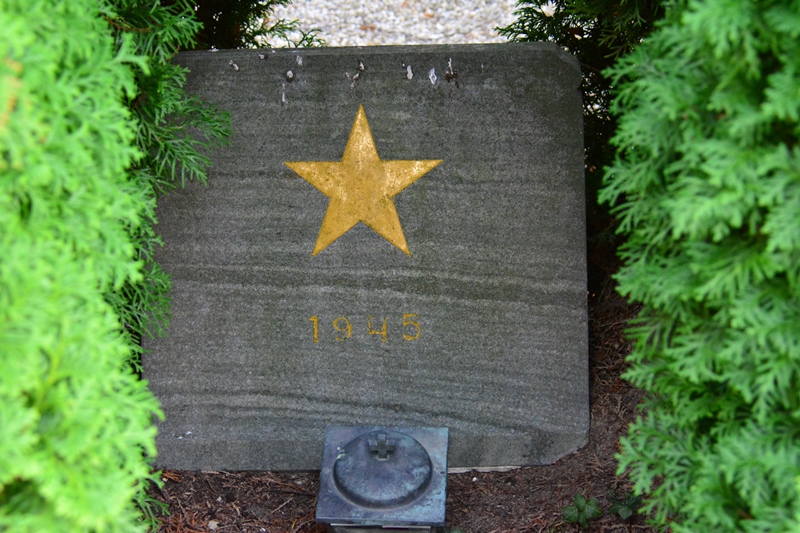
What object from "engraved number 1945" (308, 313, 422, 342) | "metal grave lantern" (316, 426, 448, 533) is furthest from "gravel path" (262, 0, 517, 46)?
A: "metal grave lantern" (316, 426, 448, 533)

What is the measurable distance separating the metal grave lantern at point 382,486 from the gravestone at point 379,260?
1.59ft

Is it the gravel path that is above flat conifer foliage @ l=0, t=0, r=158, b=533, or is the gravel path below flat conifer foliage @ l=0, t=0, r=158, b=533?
above

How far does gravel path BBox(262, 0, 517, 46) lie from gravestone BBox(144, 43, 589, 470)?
3558mm

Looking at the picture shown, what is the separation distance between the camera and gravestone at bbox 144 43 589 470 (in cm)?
284

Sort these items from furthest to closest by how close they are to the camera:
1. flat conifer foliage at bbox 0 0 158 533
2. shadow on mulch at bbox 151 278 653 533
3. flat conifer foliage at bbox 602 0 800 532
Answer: shadow on mulch at bbox 151 278 653 533
flat conifer foliage at bbox 602 0 800 532
flat conifer foliage at bbox 0 0 158 533

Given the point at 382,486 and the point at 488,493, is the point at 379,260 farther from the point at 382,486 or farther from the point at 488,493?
the point at 488,493

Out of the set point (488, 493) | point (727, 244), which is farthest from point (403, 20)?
point (727, 244)

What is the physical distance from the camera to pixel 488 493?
2939 mm

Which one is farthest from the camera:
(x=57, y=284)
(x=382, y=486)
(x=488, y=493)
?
(x=488, y=493)

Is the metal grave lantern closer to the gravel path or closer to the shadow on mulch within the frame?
the shadow on mulch

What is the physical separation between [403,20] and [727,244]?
211 inches

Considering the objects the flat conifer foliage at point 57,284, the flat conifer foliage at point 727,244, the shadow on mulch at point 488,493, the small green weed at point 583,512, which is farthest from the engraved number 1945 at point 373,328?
the flat conifer foliage at point 57,284

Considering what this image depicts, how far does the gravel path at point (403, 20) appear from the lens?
20.5 feet

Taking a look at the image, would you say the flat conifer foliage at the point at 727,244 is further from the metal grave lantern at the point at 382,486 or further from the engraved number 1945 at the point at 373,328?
the engraved number 1945 at the point at 373,328
